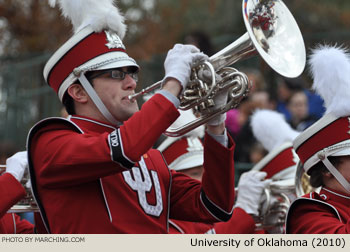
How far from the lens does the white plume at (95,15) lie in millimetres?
3930

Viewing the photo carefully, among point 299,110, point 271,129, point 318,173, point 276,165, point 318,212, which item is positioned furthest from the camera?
point 299,110

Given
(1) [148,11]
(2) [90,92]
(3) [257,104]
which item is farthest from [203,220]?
(1) [148,11]

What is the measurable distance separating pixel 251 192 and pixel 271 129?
0.96 metres

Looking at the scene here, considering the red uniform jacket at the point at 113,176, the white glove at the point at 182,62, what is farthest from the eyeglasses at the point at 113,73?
the white glove at the point at 182,62

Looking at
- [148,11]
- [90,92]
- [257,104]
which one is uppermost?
[148,11]

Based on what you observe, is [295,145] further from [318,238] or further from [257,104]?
[257,104]

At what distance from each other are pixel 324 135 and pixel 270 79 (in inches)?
231

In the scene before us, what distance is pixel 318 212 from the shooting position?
4.17m

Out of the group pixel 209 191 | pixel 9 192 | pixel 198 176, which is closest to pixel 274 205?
pixel 198 176

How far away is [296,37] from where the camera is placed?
Answer: 4.08 meters

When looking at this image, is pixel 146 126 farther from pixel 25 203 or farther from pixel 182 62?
pixel 25 203

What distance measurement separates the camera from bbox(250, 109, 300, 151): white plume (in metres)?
6.16

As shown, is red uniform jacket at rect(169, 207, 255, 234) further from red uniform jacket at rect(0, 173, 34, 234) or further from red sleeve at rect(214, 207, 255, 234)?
red uniform jacket at rect(0, 173, 34, 234)

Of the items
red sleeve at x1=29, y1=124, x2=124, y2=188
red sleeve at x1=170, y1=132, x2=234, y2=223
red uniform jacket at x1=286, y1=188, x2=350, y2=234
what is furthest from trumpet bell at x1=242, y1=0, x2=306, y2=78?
red sleeve at x1=29, y1=124, x2=124, y2=188
